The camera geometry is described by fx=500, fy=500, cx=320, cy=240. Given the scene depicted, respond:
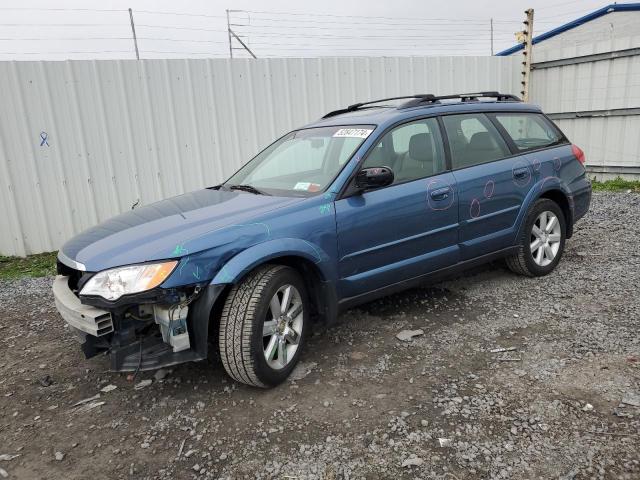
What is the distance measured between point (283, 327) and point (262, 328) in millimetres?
231

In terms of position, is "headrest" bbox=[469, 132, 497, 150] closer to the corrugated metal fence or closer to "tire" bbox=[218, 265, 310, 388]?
"tire" bbox=[218, 265, 310, 388]

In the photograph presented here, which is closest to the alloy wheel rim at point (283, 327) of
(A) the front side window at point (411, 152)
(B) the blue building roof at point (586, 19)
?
(A) the front side window at point (411, 152)

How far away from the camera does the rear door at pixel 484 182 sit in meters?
3.97

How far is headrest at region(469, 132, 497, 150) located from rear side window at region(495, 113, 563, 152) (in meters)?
0.26

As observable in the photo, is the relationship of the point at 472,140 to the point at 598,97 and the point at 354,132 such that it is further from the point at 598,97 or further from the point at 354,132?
the point at 598,97

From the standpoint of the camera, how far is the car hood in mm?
2770

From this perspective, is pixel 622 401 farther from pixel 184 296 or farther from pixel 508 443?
pixel 184 296

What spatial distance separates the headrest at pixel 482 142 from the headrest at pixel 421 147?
443mm

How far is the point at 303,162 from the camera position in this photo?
3.96 m

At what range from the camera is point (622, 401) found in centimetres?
269

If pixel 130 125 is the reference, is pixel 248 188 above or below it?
below

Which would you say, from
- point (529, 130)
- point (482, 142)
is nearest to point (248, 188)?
point (482, 142)

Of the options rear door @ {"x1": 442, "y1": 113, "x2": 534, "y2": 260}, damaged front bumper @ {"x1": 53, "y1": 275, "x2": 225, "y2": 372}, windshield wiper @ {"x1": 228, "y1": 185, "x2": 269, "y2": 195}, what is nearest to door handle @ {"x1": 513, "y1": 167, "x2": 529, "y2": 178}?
rear door @ {"x1": 442, "y1": 113, "x2": 534, "y2": 260}

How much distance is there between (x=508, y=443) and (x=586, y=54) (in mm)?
8430
